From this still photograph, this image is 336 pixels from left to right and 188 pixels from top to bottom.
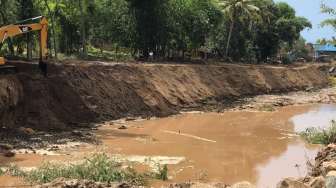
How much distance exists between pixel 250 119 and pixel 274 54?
3768 centimetres

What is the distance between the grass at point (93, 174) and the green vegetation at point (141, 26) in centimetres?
2025

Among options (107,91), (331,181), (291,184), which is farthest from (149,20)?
(331,181)

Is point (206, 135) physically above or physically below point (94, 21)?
below

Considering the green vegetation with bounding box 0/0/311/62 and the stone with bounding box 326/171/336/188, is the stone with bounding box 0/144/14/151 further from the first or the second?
the green vegetation with bounding box 0/0/311/62

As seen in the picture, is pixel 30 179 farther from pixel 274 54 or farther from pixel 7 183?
pixel 274 54

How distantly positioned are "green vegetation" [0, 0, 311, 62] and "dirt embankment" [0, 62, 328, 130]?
4.88m

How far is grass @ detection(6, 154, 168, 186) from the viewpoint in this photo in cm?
1421

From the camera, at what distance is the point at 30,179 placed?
47.1 ft

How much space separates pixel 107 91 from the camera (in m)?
29.6

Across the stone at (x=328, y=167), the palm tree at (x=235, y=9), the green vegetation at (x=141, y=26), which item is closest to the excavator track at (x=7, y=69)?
the green vegetation at (x=141, y=26)

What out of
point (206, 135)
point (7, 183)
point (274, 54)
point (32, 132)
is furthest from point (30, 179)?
point (274, 54)

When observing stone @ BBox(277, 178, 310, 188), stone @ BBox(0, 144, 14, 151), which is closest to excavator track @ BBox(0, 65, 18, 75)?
stone @ BBox(0, 144, 14, 151)

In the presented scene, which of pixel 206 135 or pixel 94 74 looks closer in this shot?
pixel 206 135

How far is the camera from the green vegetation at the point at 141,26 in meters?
39.7
